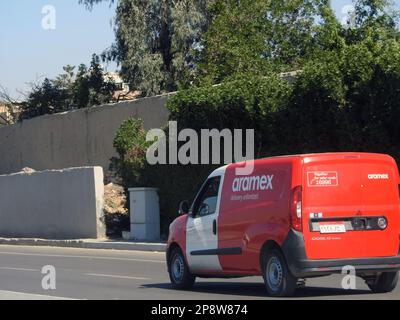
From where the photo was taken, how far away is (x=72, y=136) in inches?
1495

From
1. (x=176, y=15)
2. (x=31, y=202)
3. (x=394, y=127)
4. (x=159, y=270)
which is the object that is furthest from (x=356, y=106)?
(x=176, y=15)

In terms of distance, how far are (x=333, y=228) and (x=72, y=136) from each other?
27.0 m

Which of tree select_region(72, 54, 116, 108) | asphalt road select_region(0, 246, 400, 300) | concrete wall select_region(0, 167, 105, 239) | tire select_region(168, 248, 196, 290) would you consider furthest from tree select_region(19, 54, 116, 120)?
tire select_region(168, 248, 196, 290)

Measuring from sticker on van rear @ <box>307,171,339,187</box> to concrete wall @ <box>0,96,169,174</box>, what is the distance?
20001 mm

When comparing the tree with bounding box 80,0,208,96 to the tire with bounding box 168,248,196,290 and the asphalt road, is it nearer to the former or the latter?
the asphalt road

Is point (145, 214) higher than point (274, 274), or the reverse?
point (145, 214)

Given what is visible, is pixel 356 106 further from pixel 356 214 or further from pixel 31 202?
pixel 31 202

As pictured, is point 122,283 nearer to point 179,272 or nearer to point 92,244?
point 179,272

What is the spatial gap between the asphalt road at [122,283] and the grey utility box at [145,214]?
3321mm

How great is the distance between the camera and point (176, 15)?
1671 inches

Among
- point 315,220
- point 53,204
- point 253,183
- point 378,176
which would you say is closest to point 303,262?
point 315,220

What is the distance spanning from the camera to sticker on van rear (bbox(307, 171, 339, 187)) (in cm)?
1206

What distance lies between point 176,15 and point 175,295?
30368 mm
